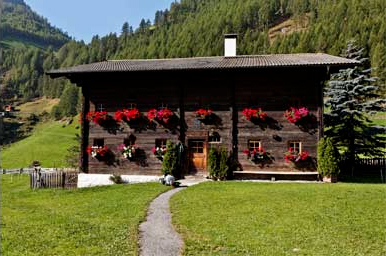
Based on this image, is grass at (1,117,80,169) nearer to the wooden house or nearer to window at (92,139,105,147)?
window at (92,139,105,147)

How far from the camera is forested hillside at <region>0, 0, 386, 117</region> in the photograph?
10806 centimetres

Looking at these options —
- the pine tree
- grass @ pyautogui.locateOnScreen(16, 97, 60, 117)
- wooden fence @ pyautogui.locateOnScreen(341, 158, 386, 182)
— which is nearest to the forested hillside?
grass @ pyautogui.locateOnScreen(16, 97, 60, 117)

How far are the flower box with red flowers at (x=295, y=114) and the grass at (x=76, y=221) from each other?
7369mm

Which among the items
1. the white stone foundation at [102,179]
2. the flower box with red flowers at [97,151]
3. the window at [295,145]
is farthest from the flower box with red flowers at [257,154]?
the flower box with red flowers at [97,151]

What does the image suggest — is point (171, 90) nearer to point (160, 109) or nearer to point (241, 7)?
point (160, 109)

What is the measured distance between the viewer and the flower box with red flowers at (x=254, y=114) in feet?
61.2

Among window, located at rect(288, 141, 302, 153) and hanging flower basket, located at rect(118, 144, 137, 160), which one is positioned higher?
window, located at rect(288, 141, 302, 153)

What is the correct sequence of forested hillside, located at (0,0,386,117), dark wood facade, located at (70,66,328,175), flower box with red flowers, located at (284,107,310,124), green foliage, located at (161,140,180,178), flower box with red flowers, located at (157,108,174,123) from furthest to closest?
forested hillside, located at (0,0,386,117)
flower box with red flowers, located at (157,108,174,123)
green foliage, located at (161,140,180,178)
dark wood facade, located at (70,66,328,175)
flower box with red flowers, located at (284,107,310,124)

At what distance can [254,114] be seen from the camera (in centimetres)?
1864

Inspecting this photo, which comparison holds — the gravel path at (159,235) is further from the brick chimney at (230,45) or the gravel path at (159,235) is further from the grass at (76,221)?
the brick chimney at (230,45)

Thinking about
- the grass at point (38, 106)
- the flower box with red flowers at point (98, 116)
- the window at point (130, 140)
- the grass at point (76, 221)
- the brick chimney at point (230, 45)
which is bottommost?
the grass at point (76, 221)

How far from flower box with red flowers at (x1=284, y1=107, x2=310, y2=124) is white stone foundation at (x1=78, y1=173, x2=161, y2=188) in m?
7.64

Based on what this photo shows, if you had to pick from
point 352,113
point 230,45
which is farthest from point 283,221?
point 352,113

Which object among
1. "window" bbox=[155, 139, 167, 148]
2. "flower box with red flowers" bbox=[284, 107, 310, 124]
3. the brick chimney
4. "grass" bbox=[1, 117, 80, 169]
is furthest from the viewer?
"grass" bbox=[1, 117, 80, 169]
